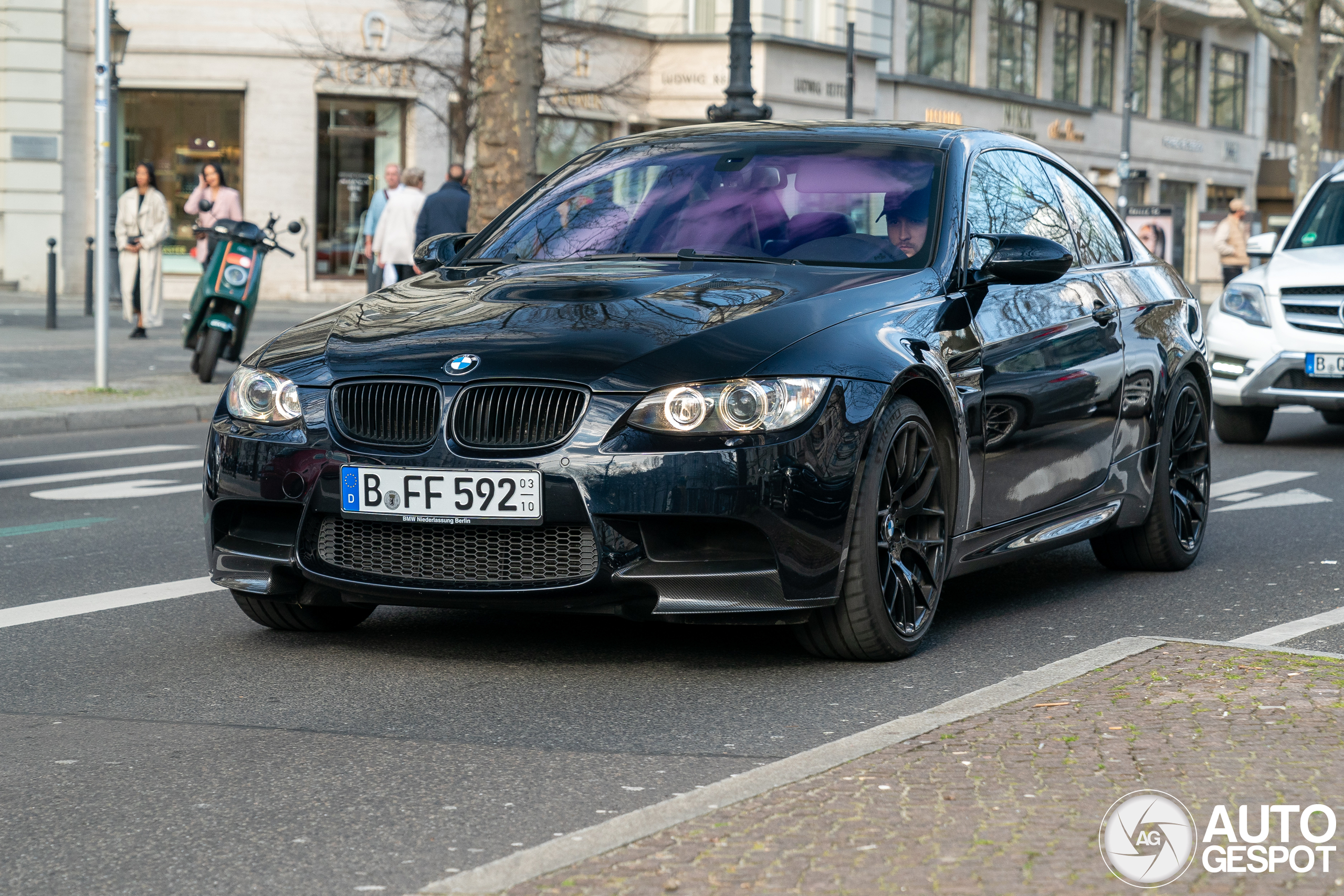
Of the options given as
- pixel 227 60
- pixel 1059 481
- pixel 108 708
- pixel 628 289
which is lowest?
pixel 108 708

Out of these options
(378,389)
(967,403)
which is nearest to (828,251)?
(967,403)

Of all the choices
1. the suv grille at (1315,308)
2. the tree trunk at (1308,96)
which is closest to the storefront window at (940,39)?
the tree trunk at (1308,96)

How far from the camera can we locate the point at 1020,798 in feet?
12.6

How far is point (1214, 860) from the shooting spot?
347 cm

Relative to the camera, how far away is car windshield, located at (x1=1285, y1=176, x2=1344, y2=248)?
1316 centimetres

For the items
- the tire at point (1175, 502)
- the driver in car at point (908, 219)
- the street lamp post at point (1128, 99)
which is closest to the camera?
the driver in car at point (908, 219)

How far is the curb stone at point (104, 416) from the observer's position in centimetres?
1314

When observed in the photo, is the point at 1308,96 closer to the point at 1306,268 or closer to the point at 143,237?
the point at 143,237

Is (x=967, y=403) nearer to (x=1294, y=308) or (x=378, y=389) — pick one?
(x=378, y=389)

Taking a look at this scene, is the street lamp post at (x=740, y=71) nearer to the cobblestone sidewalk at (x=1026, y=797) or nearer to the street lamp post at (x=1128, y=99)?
the cobblestone sidewalk at (x=1026, y=797)

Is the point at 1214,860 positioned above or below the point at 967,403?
below

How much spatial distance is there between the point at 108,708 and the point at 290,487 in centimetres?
74

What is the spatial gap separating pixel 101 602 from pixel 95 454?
18.3 feet

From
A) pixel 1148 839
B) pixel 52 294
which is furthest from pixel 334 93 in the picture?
pixel 1148 839
